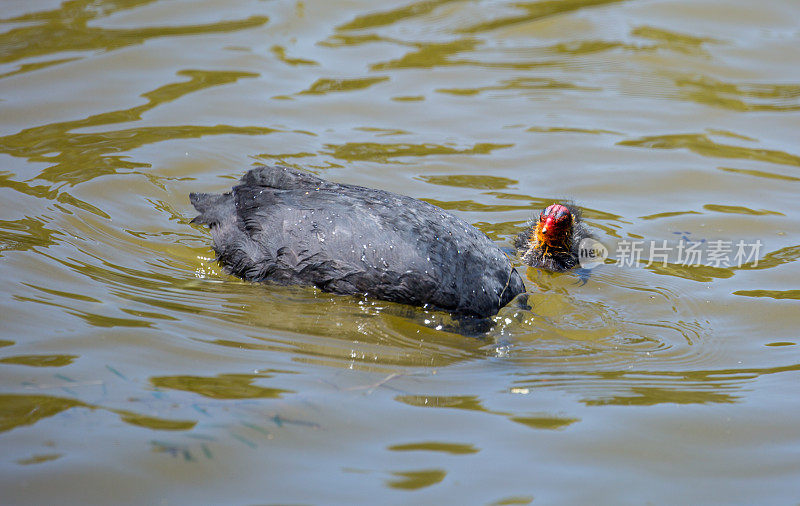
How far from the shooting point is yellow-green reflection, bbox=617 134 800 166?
23.5 feet

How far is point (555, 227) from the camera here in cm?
553

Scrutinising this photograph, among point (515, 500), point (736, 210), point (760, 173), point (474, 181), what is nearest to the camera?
point (515, 500)

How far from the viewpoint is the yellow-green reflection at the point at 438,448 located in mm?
3375

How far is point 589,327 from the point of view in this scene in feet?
15.5

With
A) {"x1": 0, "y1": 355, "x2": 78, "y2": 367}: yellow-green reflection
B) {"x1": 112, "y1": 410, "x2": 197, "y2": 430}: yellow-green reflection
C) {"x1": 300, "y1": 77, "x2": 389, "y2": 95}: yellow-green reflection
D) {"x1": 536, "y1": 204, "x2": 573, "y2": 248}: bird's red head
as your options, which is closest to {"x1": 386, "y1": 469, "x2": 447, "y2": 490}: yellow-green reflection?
{"x1": 112, "y1": 410, "x2": 197, "y2": 430}: yellow-green reflection

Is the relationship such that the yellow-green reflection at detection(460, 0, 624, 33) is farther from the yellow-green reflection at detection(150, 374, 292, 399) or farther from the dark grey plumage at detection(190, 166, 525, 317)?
the yellow-green reflection at detection(150, 374, 292, 399)

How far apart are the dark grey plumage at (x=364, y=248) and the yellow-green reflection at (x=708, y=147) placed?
3.16m

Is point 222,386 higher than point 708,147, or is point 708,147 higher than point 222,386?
point 708,147

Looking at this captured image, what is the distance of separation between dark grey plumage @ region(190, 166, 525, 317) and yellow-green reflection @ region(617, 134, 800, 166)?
3159mm

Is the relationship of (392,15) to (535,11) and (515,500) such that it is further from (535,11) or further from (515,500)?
(515,500)

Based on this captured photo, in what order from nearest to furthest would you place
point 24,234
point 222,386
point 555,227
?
point 222,386, point 24,234, point 555,227

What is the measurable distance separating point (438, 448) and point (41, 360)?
70.2 inches

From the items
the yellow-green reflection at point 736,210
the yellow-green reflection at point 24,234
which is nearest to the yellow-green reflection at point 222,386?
the yellow-green reflection at point 24,234

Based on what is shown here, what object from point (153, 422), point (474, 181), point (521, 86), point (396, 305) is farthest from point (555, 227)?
point (521, 86)
